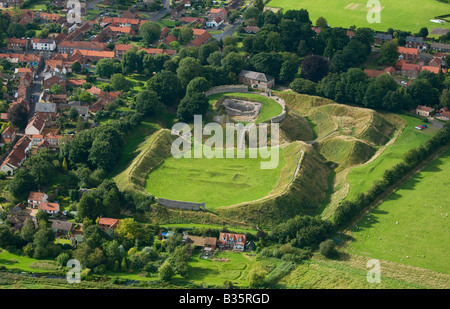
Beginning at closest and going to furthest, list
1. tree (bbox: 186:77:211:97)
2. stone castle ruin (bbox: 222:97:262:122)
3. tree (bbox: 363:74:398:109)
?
stone castle ruin (bbox: 222:97:262:122) < tree (bbox: 186:77:211:97) < tree (bbox: 363:74:398:109)

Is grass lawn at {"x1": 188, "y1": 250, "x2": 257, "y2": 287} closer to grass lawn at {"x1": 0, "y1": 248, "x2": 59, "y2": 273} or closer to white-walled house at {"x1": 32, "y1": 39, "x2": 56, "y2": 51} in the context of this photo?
grass lawn at {"x1": 0, "y1": 248, "x2": 59, "y2": 273}

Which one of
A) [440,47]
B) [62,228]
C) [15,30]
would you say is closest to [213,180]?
[62,228]

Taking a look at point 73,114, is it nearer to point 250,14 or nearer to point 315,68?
point 315,68

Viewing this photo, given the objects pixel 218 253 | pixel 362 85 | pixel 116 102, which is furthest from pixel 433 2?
pixel 218 253

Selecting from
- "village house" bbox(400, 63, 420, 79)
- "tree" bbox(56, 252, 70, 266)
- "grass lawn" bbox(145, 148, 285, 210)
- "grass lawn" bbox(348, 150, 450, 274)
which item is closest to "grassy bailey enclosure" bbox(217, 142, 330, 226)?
"grass lawn" bbox(145, 148, 285, 210)

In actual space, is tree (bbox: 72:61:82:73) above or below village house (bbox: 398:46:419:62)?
above

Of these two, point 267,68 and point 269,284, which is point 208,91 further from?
point 269,284

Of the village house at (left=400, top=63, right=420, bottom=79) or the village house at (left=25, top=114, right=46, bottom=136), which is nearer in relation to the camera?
the village house at (left=25, top=114, right=46, bottom=136)
